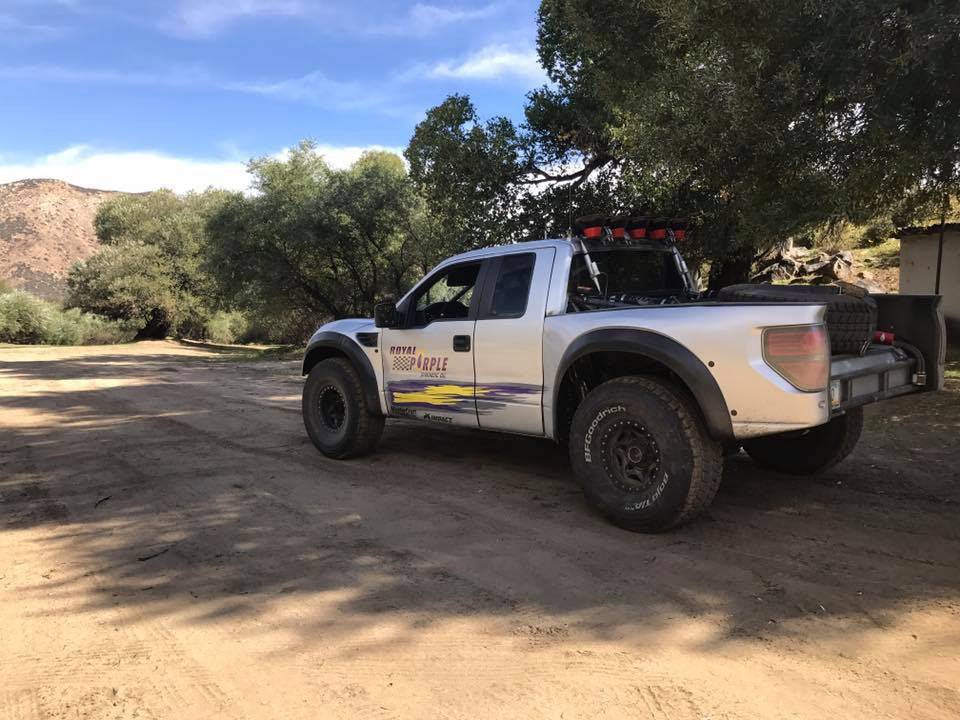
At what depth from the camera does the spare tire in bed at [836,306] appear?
4.20m

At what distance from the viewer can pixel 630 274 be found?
5.52m

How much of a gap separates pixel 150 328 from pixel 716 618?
38.7 m

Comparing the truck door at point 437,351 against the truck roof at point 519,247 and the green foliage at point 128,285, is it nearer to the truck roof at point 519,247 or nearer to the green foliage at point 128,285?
the truck roof at point 519,247

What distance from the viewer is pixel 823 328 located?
12.4 ft

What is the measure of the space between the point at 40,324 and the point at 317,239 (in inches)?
732

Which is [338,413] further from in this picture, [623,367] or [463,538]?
[623,367]

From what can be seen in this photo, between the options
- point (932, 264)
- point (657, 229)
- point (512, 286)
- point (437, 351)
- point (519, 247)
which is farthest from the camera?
point (932, 264)

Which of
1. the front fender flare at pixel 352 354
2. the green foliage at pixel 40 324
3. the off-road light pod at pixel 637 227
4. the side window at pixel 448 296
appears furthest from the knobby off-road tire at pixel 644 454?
the green foliage at pixel 40 324

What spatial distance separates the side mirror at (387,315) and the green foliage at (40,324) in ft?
106

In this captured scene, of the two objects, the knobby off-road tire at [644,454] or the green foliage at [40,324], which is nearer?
the knobby off-road tire at [644,454]

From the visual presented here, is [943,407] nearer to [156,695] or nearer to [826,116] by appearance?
[826,116]

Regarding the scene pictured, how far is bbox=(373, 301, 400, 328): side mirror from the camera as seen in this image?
237 inches

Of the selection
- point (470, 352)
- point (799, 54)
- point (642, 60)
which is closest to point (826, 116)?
point (799, 54)

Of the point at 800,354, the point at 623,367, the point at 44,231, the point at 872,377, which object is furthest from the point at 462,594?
the point at 44,231
